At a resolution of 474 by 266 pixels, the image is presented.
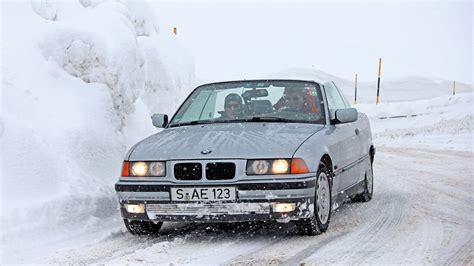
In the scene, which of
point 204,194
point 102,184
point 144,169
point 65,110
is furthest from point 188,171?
point 65,110

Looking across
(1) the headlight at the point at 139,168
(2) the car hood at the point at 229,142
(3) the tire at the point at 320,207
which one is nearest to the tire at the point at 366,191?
(2) the car hood at the point at 229,142

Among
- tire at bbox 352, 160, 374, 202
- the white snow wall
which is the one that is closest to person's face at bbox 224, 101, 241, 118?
the white snow wall

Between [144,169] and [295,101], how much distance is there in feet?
5.85

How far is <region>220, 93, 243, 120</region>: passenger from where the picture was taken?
6.72 m

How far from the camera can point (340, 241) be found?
564 centimetres

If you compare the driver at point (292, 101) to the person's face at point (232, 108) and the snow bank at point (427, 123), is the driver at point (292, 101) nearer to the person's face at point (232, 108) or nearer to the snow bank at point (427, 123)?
the person's face at point (232, 108)

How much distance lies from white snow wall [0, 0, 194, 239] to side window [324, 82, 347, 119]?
249 centimetres

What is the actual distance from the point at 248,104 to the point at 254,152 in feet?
4.36

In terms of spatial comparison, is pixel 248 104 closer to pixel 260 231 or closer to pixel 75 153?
pixel 260 231

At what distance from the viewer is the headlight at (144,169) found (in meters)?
5.74

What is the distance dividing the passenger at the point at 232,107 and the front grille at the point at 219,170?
3.82ft

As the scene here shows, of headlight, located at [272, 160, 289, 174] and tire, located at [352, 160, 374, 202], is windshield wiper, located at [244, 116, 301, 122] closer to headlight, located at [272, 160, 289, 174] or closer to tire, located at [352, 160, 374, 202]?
headlight, located at [272, 160, 289, 174]

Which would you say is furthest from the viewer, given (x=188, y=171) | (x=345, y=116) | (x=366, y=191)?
(x=366, y=191)

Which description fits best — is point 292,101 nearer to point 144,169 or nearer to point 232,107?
point 232,107
